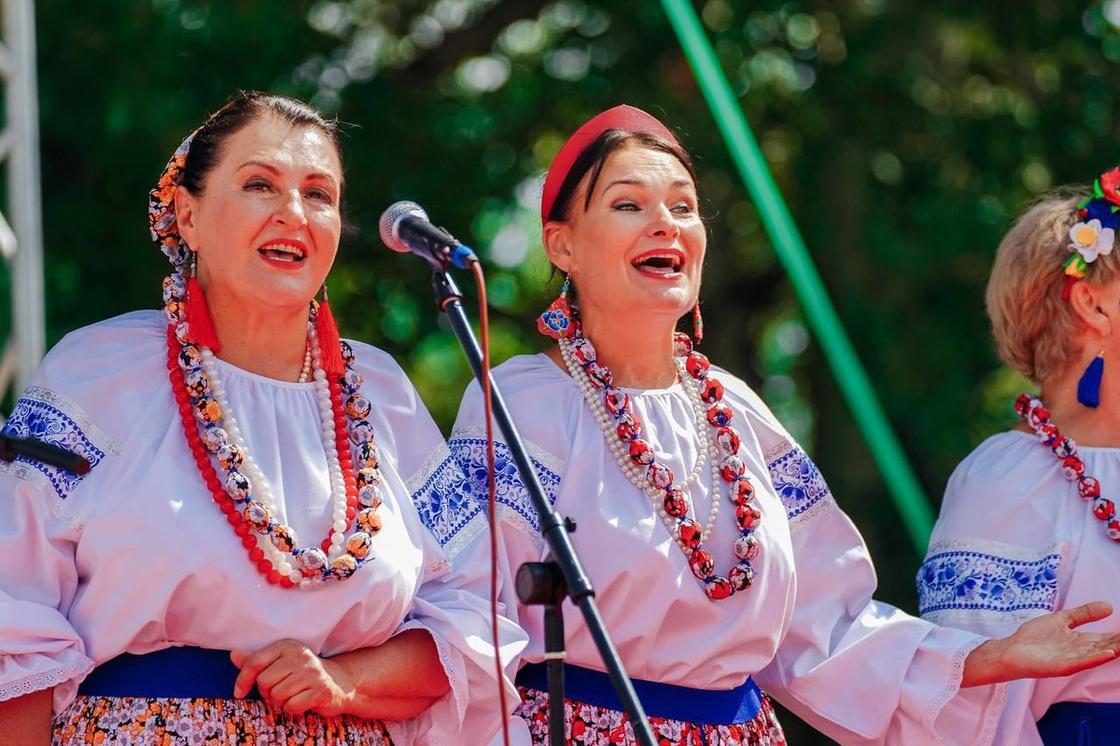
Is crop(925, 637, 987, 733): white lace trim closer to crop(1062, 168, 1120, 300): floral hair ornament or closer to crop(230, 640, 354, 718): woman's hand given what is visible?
crop(1062, 168, 1120, 300): floral hair ornament

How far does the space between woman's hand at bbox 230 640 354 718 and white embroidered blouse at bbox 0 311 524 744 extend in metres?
0.04

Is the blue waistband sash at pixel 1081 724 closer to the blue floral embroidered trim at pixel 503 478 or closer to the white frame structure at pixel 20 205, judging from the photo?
the blue floral embroidered trim at pixel 503 478

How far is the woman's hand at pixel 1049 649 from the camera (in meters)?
3.67

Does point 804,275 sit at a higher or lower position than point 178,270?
lower

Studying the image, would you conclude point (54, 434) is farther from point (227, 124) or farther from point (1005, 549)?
point (1005, 549)

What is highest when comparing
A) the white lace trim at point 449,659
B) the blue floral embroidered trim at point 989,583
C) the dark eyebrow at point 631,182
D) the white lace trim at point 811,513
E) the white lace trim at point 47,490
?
the dark eyebrow at point 631,182

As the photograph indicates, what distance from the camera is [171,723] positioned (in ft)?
10.1

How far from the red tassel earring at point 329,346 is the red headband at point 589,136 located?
0.67m

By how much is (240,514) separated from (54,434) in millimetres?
360

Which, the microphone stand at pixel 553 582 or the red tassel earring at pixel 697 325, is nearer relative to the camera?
the microphone stand at pixel 553 582

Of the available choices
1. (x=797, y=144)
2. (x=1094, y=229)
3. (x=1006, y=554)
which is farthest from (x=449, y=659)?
(x=797, y=144)

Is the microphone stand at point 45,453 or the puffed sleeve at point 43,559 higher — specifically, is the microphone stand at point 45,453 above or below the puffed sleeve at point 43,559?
above

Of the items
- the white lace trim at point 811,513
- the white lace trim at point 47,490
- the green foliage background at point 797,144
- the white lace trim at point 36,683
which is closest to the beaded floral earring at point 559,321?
the white lace trim at point 811,513

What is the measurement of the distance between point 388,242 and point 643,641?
100 centimetres
